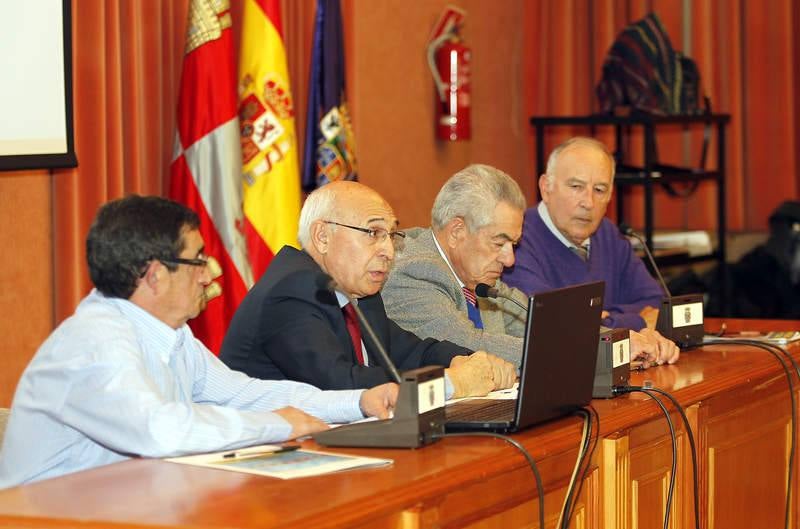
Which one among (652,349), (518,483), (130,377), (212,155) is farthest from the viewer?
(212,155)

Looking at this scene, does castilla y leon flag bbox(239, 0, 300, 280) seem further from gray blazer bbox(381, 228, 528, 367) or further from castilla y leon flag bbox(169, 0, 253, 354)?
gray blazer bbox(381, 228, 528, 367)

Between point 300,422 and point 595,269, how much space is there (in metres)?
2.14

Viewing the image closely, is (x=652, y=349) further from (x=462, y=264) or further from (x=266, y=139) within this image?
(x=266, y=139)

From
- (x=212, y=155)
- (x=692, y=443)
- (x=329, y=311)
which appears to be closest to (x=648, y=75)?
(x=212, y=155)

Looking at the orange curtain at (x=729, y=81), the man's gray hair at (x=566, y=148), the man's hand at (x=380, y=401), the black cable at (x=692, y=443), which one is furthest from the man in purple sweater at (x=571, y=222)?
the orange curtain at (x=729, y=81)

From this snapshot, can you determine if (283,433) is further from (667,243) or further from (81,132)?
(667,243)

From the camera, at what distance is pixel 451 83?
18.5 ft

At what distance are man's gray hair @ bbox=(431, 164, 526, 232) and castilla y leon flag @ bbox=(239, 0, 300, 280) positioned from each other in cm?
99

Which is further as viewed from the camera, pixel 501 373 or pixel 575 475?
pixel 501 373

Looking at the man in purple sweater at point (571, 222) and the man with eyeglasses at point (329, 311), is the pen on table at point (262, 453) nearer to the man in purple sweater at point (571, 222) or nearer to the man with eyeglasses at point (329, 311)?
the man with eyeglasses at point (329, 311)

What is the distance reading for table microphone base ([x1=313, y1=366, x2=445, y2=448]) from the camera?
208 centimetres

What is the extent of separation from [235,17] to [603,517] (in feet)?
8.78

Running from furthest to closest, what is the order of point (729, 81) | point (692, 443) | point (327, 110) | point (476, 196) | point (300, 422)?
1. point (729, 81)
2. point (327, 110)
3. point (476, 196)
4. point (692, 443)
5. point (300, 422)

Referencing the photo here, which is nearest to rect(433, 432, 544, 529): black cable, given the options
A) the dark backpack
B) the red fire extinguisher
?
the dark backpack
